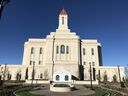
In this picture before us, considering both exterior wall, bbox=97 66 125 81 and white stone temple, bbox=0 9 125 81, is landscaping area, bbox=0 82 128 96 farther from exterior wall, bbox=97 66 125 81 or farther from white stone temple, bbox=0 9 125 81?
exterior wall, bbox=97 66 125 81

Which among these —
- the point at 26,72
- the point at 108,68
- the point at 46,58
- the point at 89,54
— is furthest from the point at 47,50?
the point at 108,68

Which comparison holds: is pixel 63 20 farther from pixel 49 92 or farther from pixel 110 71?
pixel 49 92

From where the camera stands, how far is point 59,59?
63.8 meters

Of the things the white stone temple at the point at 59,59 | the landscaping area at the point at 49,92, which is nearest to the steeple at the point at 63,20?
the white stone temple at the point at 59,59

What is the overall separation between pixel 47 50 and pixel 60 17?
19.9 m

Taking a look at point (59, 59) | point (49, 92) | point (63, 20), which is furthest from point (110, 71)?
point (49, 92)

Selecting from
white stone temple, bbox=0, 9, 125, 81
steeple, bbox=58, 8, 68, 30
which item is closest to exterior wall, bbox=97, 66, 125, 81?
white stone temple, bbox=0, 9, 125, 81

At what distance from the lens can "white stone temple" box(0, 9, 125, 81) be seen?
61594 millimetres

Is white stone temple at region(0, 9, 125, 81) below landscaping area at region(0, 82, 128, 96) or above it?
above

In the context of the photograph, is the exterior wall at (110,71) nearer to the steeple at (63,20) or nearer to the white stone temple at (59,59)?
the white stone temple at (59,59)

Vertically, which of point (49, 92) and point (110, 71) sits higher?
point (110, 71)

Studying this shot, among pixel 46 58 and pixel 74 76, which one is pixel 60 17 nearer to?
pixel 46 58

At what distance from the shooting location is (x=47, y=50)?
2537 inches

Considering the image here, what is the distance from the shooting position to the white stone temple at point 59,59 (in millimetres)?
61594
